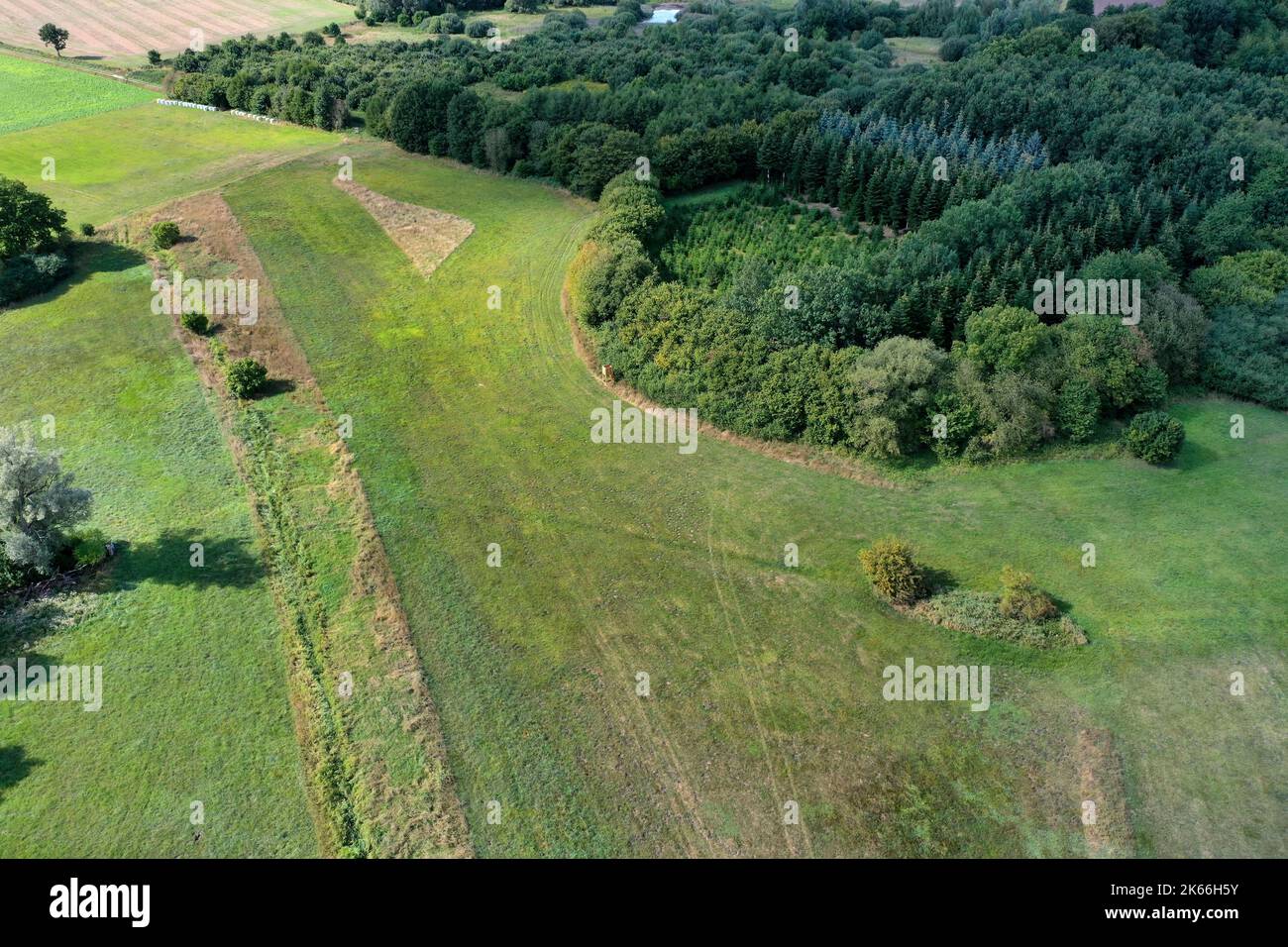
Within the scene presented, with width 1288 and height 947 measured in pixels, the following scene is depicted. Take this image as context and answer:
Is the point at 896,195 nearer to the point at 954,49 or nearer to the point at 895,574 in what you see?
the point at 895,574

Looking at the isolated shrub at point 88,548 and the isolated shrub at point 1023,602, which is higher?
the isolated shrub at point 1023,602

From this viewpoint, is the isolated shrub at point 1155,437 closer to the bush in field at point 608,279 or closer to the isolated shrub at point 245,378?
the bush in field at point 608,279

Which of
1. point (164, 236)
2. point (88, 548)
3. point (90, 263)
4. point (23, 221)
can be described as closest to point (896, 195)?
point (164, 236)

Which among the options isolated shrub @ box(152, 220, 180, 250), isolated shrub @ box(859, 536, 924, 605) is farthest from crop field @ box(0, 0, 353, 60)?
isolated shrub @ box(859, 536, 924, 605)

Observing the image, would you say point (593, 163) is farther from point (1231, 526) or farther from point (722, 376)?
point (1231, 526)

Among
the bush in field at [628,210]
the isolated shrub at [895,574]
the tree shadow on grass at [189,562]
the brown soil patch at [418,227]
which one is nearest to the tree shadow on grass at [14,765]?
the tree shadow on grass at [189,562]

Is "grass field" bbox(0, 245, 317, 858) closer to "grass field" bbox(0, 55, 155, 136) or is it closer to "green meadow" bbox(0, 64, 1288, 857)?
"green meadow" bbox(0, 64, 1288, 857)

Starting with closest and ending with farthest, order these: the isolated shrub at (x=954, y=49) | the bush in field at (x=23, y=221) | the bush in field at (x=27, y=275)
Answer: the bush in field at (x=27, y=275)
the bush in field at (x=23, y=221)
the isolated shrub at (x=954, y=49)
